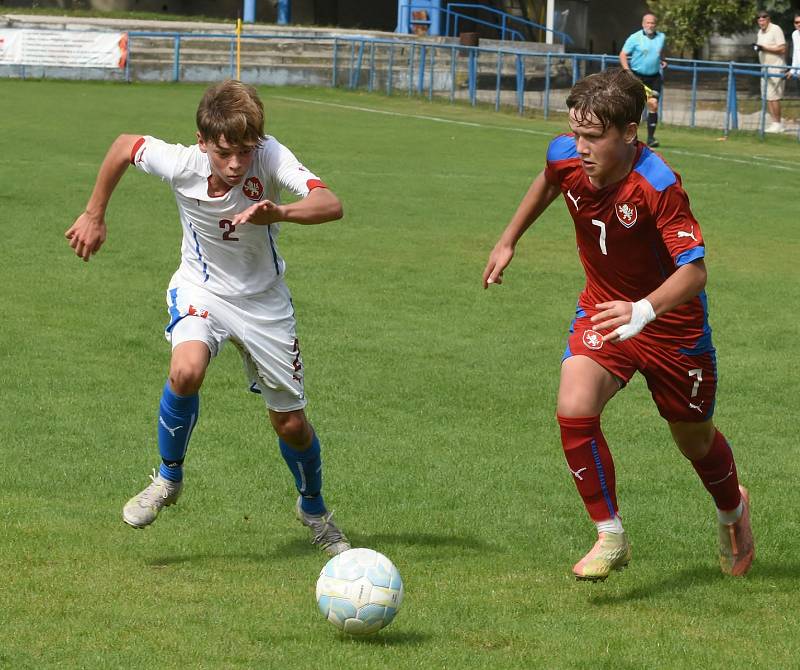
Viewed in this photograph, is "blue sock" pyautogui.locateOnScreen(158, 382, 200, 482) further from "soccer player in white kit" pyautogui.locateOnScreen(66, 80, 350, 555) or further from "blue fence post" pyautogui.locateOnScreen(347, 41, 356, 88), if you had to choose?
"blue fence post" pyautogui.locateOnScreen(347, 41, 356, 88)

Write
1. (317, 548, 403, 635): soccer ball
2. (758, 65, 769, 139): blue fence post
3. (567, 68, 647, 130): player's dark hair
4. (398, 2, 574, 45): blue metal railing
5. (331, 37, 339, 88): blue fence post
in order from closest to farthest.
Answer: (317, 548, 403, 635): soccer ball < (567, 68, 647, 130): player's dark hair < (758, 65, 769, 139): blue fence post < (331, 37, 339, 88): blue fence post < (398, 2, 574, 45): blue metal railing

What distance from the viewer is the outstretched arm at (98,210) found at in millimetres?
5781

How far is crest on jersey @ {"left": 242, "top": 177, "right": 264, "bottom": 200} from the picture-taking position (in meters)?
5.61

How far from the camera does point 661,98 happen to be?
2697cm

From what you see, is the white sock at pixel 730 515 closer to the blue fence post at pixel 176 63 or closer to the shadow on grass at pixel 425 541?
the shadow on grass at pixel 425 541

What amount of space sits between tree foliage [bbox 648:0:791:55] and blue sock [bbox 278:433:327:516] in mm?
31269

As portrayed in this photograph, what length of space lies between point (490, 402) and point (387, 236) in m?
6.07

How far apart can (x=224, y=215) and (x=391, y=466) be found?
1.93 m

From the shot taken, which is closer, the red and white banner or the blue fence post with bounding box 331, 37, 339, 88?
the red and white banner

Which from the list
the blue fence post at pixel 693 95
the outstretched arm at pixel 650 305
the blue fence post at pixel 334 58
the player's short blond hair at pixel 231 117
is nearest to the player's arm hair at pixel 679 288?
the outstretched arm at pixel 650 305

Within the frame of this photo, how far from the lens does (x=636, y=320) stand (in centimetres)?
471

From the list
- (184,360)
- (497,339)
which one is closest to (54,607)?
(184,360)

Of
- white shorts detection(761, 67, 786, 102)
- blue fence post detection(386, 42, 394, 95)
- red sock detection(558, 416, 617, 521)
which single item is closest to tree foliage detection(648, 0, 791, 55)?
blue fence post detection(386, 42, 394, 95)

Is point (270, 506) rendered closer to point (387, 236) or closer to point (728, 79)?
point (387, 236)
